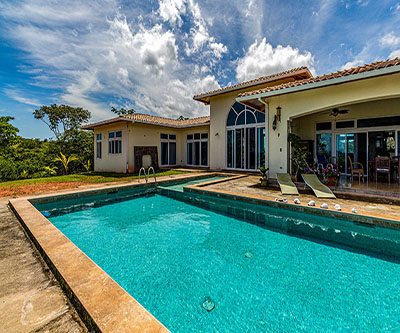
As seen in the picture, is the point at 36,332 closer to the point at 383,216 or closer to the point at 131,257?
the point at 131,257

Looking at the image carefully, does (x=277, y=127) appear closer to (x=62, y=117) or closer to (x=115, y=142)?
(x=115, y=142)

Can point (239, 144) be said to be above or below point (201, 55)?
below

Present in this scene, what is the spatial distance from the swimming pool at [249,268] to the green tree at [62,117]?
22.3 m

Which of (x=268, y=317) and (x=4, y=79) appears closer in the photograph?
(x=268, y=317)

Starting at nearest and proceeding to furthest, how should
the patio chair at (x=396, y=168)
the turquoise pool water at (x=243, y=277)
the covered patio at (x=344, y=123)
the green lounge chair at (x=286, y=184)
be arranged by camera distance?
the turquoise pool water at (x=243, y=277) < the covered patio at (x=344, y=123) < the green lounge chair at (x=286, y=184) < the patio chair at (x=396, y=168)

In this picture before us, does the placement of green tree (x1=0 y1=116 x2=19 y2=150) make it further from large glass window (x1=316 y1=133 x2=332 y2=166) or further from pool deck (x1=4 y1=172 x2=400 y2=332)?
large glass window (x1=316 y1=133 x2=332 y2=166)

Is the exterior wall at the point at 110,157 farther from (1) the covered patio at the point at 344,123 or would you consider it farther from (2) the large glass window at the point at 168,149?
(1) the covered patio at the point at 344,123

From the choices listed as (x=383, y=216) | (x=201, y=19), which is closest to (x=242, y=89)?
(x=201, y=19)

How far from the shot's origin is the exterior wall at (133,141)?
14.1 metres

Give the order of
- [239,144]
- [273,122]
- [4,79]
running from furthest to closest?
[4,79], [239,144], [273,122]

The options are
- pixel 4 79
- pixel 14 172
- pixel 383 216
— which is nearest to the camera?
pixel 383 216

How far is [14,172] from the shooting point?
12109 millimetres

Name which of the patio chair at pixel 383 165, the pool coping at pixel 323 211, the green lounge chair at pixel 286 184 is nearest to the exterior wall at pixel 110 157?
the pool coping at pixel 323 211

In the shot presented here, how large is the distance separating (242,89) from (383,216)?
10.1 m
